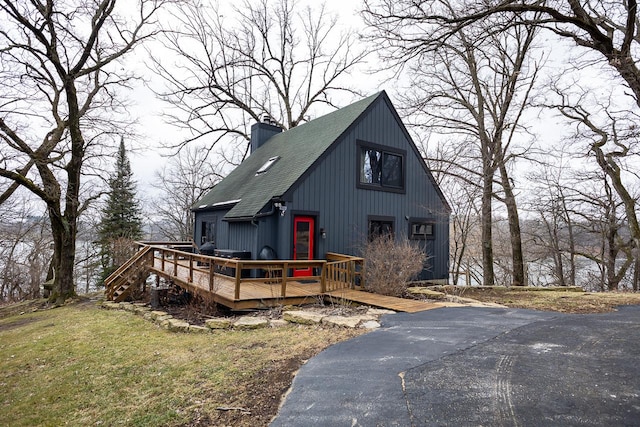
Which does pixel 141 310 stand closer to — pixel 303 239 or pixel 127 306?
pixel 127 306

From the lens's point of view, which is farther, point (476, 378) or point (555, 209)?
point (555, 209)

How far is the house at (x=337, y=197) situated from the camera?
10.6m

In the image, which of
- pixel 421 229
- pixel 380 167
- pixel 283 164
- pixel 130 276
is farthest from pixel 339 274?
pixel 130 276

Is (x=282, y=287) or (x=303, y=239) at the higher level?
(x=303, y=239)

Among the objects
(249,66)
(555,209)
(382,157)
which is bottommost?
(555,209)

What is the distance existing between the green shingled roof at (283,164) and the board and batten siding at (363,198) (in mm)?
394

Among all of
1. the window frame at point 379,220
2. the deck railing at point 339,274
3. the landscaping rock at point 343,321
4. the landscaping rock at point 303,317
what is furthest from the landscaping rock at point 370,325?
the window frame at point 379,220

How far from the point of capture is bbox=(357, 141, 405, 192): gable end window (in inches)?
479

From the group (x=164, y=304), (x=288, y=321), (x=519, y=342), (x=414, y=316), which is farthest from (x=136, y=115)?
(x=519, y=342)

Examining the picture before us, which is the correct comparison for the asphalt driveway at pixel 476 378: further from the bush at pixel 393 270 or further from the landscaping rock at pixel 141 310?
the landscaping rock at pixel 141 310

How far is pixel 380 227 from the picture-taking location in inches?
492

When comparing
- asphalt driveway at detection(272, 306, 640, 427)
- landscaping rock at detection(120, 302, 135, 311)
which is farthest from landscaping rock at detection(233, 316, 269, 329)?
landscaping rock at detection(120, 302, 135, 311)

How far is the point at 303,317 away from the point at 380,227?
6.54 meters

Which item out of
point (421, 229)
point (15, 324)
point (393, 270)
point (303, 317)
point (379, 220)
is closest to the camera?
point (303, 317)
